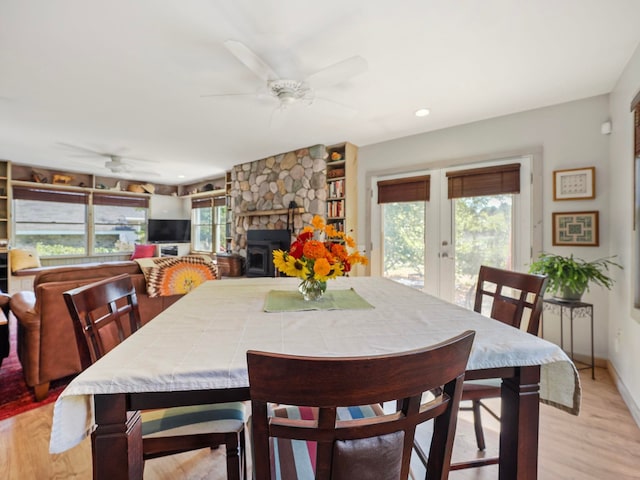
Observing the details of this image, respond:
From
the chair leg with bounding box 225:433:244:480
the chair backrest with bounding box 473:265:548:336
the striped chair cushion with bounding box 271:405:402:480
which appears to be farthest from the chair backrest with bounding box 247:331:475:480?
the chair backrest with bounding box 473:265:548:336

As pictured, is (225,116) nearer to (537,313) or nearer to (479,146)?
(479,146)

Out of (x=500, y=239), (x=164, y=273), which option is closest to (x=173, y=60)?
(x=164, y=273)

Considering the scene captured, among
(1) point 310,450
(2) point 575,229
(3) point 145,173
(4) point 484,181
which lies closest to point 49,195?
(3) point 145,173

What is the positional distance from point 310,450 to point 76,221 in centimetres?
709

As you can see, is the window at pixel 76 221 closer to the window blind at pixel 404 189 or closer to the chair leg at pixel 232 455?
the window blind at pixel 404 189

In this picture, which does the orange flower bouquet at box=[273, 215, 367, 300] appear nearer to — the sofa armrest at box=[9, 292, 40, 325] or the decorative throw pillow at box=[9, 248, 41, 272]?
the sofa armrest at box=[9, 292, 40, 325]

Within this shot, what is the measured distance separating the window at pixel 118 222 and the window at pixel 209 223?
111cm

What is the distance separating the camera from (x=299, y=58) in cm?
206

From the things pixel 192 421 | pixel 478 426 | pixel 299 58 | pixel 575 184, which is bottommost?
pixel 478 426

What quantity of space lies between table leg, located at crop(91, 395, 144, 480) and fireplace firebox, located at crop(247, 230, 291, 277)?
3.74 m

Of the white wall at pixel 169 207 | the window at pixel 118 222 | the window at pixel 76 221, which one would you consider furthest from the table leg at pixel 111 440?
the white wall at pixel 169 207

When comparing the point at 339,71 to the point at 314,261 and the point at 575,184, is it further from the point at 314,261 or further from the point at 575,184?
the point at 575,184

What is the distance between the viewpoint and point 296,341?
89cm

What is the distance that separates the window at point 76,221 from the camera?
17.8 ft
